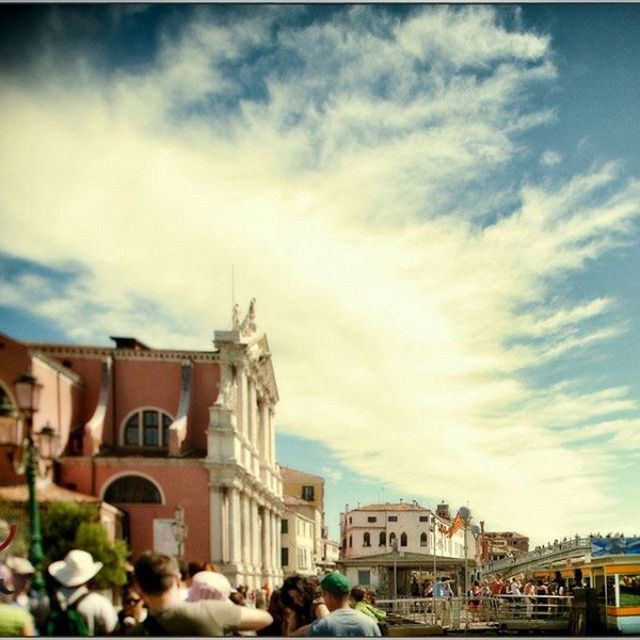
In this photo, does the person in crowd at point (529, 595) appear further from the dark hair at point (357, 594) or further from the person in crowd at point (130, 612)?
the person in crowd at point (130, 612)

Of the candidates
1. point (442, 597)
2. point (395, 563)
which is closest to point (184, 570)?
point (395, 563)

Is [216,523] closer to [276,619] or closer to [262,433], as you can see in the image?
[262,433]

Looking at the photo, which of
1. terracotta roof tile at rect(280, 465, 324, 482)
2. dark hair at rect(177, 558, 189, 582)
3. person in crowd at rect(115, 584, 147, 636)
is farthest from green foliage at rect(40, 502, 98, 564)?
terracotta roof tile at rect(280, 465, 324, 482)

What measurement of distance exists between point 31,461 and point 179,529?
95cm

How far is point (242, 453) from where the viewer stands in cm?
523

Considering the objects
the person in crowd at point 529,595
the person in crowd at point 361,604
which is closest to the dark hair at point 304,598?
the person in crowd at point 361,604

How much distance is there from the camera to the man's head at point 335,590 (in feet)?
12.3

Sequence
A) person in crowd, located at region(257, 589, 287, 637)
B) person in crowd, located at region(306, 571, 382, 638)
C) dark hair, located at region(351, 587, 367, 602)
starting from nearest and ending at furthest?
person in crowd, located at region(306, 571, 382, 638), person in crowd, located at region(257, 589, 287, 637), dark hair, located at region(351, 587, 367, 602)

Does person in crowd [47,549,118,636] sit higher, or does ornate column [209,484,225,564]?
ornate column [209,484,225,564]

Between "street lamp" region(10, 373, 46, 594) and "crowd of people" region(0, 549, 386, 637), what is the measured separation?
8cm

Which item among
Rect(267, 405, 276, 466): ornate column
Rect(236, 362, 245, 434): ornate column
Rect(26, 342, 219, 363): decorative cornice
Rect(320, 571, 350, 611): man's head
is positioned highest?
Rect(26, 342, 219, 363): decorative cornice

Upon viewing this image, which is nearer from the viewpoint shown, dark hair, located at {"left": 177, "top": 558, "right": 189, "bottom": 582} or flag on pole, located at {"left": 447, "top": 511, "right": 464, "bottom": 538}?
dark hair, located at {"left": 177, "top": 558, "right": 189, "bottom": 582}

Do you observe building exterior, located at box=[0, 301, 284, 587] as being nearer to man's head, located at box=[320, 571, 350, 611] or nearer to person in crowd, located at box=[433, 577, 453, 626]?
person in crowd, located at box=[433, 577, 453, 626]

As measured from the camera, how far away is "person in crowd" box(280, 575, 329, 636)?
13.8 ft
